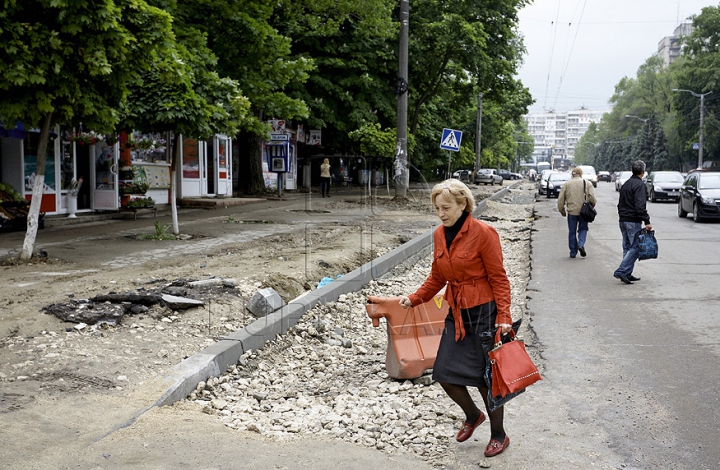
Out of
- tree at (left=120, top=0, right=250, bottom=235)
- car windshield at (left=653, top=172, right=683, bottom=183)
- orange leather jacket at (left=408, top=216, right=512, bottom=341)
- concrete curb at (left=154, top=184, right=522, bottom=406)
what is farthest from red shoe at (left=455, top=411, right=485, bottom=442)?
car windshield at (left=653, top=172, right=683, bottom=183)

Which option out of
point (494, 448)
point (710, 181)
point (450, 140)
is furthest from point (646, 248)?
point (450, 140)

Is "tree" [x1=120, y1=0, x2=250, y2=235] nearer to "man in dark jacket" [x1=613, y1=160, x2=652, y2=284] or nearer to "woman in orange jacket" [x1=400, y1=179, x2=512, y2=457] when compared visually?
"man in dark jacket" [x1=613, y1=160, x2=652, y2=284]

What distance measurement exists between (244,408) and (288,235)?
378 inches

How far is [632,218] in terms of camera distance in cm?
1021

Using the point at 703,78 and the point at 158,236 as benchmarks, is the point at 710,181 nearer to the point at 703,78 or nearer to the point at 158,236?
the point at 158,236

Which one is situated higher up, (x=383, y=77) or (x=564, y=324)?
(x=383, y=77)

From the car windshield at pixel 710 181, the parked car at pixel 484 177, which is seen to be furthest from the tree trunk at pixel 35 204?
the parked car at pixel 484 177

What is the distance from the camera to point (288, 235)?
47.6 ft

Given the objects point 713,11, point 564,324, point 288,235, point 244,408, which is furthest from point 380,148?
point 713,11

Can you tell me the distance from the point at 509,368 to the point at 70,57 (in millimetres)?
8083

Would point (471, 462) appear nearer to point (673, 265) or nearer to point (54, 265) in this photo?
point (54, 265)

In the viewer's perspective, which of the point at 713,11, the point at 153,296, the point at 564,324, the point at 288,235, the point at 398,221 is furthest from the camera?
the point at 713,11

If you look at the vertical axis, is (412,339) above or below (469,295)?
below

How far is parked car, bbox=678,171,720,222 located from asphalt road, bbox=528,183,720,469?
813 centimetres
